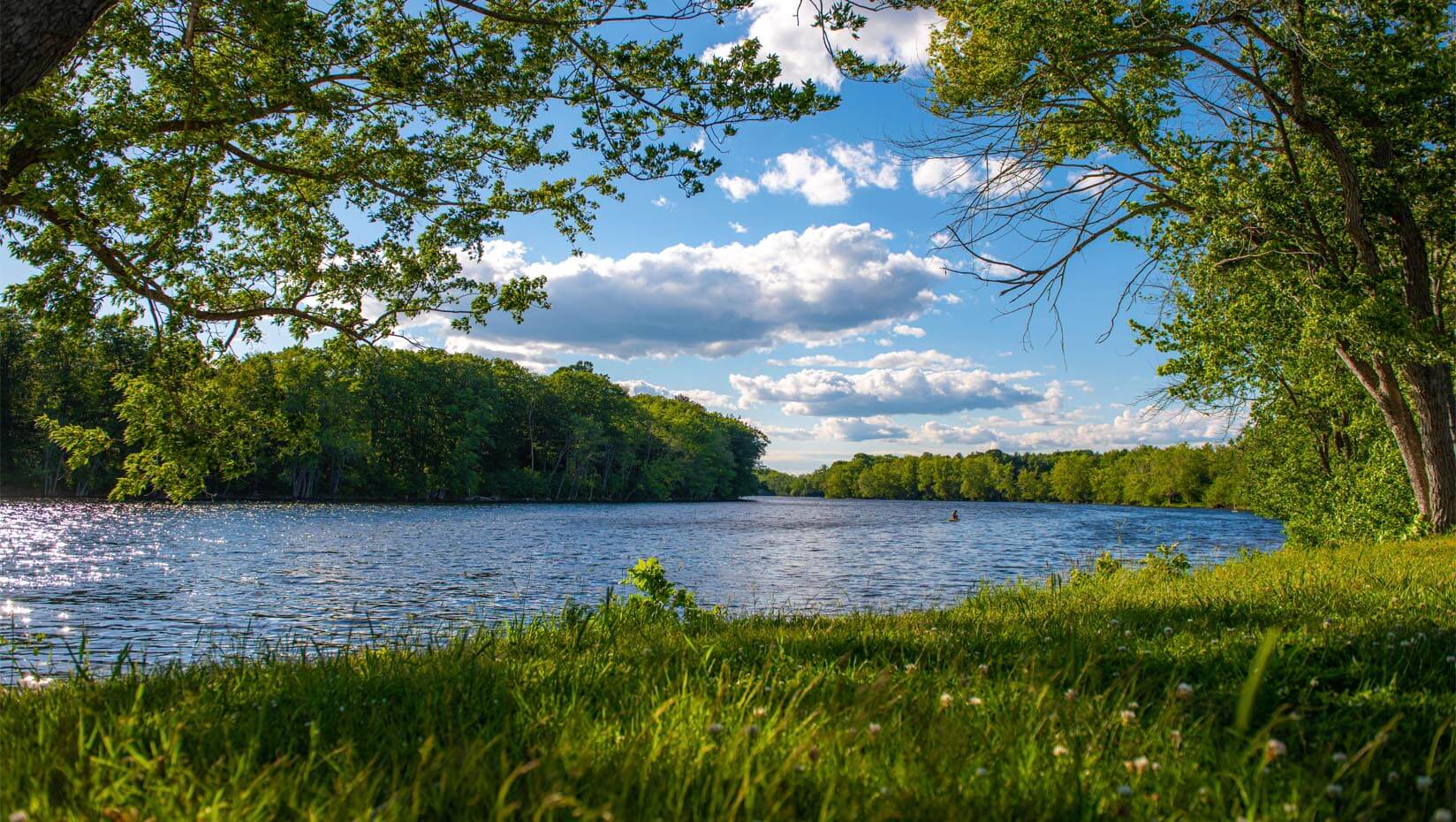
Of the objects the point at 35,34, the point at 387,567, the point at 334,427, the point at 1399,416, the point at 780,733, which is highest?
the point at 35,34

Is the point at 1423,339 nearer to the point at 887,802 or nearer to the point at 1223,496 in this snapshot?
the point at 887,802

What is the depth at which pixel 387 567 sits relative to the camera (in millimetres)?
21562

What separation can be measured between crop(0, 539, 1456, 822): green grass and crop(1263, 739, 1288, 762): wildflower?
0.08ft

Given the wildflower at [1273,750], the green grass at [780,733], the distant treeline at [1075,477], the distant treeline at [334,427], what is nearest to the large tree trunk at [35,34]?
the green grass at [780,733]

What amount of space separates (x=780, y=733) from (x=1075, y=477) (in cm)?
16687

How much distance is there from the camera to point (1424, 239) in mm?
14586

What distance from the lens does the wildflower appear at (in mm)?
2256

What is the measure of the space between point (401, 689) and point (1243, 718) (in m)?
3.26

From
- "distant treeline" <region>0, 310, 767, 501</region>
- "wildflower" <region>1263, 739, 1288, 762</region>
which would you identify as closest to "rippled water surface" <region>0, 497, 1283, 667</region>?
"distant treeline" <region>0, 310, 767, 501</region>

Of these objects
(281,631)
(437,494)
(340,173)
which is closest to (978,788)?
(281,631)

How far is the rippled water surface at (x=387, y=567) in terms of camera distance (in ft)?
43.4

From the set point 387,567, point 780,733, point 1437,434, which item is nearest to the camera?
point 780,733

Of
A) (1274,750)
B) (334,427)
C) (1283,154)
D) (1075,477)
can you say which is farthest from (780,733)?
(1075,477)

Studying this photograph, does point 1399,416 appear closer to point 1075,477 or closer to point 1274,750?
point 1274,750
